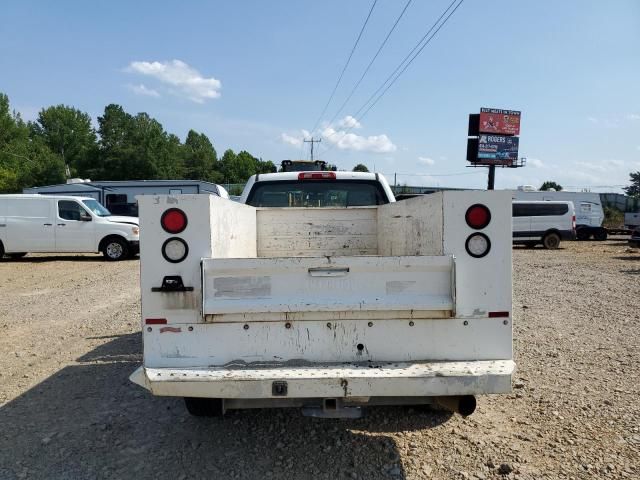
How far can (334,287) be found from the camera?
293 cm

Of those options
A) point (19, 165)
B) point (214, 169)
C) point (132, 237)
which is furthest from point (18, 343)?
point (214, 169)

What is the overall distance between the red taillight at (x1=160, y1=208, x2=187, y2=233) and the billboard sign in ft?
128

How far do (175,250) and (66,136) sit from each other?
3415 inches

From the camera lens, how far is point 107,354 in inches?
217

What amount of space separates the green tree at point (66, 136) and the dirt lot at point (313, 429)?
80495 millimetres

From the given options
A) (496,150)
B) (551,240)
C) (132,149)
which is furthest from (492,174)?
(132,149)

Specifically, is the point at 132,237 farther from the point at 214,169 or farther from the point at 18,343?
the point at 214,169

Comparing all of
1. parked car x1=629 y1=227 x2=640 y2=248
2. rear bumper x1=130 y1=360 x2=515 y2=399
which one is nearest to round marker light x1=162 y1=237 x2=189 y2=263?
rear bumper x1=130 y1=360 x2=515 y2=399

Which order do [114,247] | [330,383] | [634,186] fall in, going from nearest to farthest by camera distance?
[330,383]
[114,247]
[634,186]

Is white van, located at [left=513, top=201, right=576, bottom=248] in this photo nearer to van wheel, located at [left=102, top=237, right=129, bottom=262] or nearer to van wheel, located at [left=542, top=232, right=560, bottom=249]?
van wheel, located at [left=542, top=232, right=560, bottom=249]

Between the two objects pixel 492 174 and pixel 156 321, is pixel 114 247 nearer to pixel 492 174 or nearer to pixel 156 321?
pixel 156 321

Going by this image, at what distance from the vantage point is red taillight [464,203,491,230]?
294 cm

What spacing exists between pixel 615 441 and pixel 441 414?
116 cm

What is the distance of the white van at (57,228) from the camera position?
611 inches
